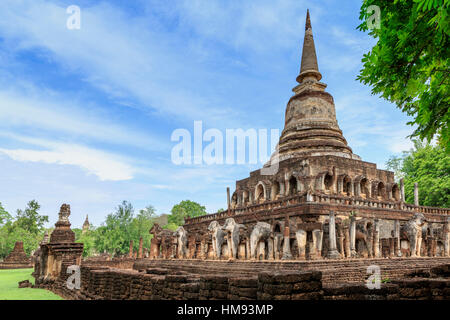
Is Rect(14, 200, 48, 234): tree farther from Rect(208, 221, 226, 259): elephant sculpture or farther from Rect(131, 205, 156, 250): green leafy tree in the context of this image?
Rect(208, 221, 226, 259): elephant sculpture

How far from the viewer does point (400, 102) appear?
279 inches

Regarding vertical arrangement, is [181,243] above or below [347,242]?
below

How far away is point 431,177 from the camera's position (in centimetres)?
2856

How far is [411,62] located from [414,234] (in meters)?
12.7

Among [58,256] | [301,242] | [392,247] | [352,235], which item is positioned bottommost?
[58,256]

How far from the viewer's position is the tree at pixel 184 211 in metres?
56.7

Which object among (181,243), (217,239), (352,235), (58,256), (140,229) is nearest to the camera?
(352,235)

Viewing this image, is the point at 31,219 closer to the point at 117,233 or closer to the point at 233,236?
the point at 117,233

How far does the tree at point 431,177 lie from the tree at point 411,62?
23511mm

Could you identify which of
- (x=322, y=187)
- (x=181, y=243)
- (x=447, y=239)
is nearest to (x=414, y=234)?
(x=447, y=239)
